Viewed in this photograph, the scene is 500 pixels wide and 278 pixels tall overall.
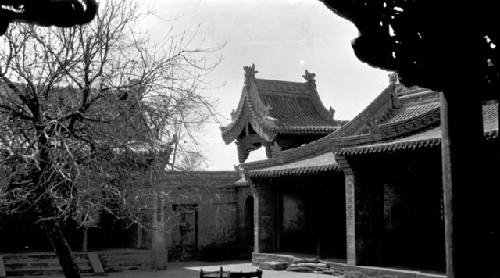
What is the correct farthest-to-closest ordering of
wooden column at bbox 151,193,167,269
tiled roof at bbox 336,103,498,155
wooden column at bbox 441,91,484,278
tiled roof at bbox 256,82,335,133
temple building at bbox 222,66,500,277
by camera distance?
tiled roof at bbox 256,82,335,133, wooden column at bbox 151,193,167,269, temple building at bbox 222,66,500,277, tiled roof at bbox 336,103,498,155, wooden column at bbox 441,91,484,278

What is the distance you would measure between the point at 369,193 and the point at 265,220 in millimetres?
5026

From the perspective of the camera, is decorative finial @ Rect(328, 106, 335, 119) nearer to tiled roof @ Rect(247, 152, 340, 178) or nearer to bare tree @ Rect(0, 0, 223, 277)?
tiled roof @ Rect(247, 152, 340, 178)

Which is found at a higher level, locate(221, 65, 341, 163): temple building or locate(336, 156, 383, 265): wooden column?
locate(221, 65, 341, 163): temple building

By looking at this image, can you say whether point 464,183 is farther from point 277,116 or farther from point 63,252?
point 277,116

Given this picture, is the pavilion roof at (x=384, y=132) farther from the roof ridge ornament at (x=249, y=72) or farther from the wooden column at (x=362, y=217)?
the roof ridge ornament at (x=249, y=72)

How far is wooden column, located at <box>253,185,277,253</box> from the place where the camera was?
18984 mm

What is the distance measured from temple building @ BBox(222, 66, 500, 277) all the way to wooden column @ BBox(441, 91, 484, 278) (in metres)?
8.09

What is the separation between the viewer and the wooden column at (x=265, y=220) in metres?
19.0

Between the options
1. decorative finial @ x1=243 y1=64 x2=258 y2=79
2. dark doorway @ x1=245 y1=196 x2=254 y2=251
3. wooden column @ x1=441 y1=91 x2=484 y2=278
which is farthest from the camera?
decorative finial @ x1=243 y1=64 x2=258 y2=79

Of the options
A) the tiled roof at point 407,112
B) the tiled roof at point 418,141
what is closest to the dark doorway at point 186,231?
the tiled roof at point 407,112

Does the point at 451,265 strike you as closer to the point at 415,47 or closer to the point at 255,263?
the point at 415,47

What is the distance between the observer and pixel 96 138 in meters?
6.65

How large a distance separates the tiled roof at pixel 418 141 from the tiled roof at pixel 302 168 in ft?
5.42

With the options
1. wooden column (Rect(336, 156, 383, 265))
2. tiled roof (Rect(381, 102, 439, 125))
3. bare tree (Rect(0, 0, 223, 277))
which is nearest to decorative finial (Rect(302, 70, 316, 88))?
tiled roof (Rect(381, 102, 439, 125))
